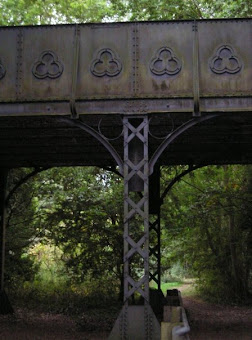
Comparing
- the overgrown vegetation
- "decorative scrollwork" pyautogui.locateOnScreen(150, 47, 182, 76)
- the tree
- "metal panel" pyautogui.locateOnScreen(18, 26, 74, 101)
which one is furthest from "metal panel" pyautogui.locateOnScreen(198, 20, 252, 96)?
the tree

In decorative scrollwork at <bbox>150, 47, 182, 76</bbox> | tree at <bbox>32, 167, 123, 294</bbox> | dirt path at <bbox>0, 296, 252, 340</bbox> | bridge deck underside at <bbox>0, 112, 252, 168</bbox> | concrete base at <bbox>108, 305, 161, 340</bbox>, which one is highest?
decorative scrollwork at <bbox>150, 47, 182, 76</bbox>

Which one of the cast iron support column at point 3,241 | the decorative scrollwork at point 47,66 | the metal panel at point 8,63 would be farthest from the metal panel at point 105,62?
the cast iron support column at point 3,241

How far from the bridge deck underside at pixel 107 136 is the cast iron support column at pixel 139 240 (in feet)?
1.28

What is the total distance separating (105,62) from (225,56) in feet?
8.34

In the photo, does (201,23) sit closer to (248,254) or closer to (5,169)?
(5,169)

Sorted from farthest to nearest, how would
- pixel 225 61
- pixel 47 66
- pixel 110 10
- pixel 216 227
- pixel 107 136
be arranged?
pixel 216 227
pixel 110 10
pixel 107 136
pixel 47 66
pixel 225 61

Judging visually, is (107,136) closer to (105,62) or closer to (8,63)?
(105,62)

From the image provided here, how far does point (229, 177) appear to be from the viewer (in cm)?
2300

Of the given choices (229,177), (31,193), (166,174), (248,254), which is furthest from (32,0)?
(248,254)

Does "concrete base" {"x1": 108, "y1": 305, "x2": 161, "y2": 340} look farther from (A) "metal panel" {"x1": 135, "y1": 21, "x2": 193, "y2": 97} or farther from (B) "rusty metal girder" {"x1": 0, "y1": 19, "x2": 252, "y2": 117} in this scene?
(A) "metal panel" {"x1": 135, "y1": 21, "x2": 193, "y2": 97}

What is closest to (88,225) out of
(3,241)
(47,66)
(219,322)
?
(3,241)

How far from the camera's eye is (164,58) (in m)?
10.2

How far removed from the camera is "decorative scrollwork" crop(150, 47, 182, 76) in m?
10.1

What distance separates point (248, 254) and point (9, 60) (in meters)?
15.5
